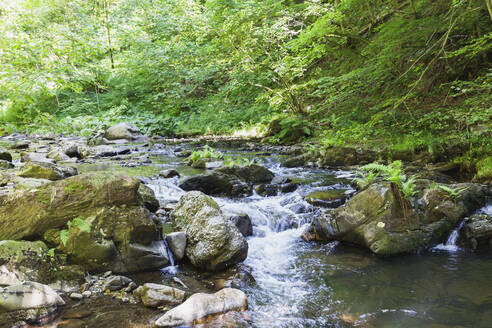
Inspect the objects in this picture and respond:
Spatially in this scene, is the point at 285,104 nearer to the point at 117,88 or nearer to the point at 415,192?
the point at 415,192

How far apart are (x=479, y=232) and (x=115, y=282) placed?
5379 mm

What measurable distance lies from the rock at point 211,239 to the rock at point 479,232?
11.7 feet

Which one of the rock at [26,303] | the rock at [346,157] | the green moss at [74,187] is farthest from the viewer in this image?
the rock at [346,157]

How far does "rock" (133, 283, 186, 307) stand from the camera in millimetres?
3160

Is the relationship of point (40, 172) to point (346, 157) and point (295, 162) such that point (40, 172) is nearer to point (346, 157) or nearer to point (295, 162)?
point (295, 162)

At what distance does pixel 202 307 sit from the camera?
3021 millimetres

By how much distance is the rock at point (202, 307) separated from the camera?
2875 millimetres

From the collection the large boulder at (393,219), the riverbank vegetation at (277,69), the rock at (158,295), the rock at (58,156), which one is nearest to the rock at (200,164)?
the riverbank vegetation at (277,69)

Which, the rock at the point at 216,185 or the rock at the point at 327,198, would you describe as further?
the rock at the point at 216,185

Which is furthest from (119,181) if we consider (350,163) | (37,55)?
(350,163)

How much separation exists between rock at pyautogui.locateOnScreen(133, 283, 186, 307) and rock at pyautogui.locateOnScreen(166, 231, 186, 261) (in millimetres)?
931

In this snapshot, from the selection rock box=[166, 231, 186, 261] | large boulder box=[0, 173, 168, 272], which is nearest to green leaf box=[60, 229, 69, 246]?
large boulder box=[0, 173, 168, 272]

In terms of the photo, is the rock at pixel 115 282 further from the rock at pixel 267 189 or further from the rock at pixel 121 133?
the rock at pixel 121 133

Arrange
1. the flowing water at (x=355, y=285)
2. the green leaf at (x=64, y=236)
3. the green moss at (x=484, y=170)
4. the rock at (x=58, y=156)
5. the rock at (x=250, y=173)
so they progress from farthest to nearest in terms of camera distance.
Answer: the rock at (x=58, y=156) < the rock at (x=250, y=173) < the green moss at (x=484, y=170) < the green leaf at (x=64, y=236) < the flowing water at (x=355, y=285)
